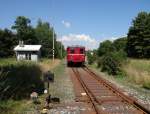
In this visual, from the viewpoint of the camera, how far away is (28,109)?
12438 mm

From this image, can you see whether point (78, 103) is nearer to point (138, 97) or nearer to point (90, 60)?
point (138, 97)

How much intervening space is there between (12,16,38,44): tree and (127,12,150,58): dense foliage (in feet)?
87.8

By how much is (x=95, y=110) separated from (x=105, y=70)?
23.0m

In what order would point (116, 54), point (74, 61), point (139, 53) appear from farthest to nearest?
point (139, 53) → point (74, 61) → point (116, 54)

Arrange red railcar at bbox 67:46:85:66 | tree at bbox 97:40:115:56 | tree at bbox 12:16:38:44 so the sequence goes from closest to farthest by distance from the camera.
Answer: red railcar at bbox 67:46:85:66
tree at bbox 97:40:115:56
tree at bbox 12:16:38:44

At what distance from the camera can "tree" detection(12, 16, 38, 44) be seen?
328 feet

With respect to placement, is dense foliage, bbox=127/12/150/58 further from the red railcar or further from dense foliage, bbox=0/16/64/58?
the red railcar

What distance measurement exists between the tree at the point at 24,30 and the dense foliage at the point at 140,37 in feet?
87.8

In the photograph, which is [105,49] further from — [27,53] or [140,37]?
[140,37]

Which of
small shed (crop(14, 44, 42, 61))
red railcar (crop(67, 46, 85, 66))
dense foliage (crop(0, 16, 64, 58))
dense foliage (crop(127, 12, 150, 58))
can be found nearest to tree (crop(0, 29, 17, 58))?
dense foliage (crop(0, 16, 64, 58))

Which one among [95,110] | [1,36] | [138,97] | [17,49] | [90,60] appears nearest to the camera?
[95,110]

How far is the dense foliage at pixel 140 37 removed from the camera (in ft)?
307

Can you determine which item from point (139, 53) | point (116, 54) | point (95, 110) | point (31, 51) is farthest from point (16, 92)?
point (139, 53)

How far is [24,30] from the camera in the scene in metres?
102
